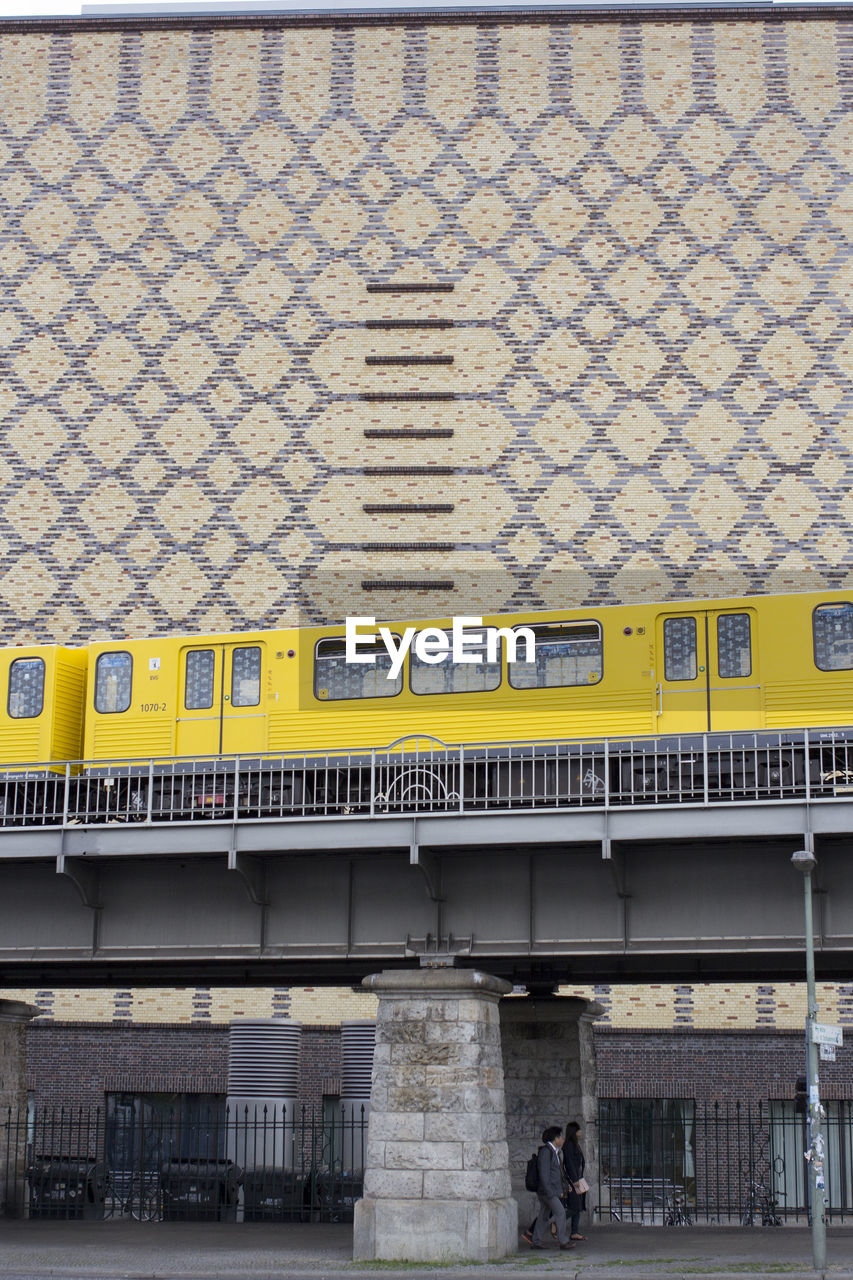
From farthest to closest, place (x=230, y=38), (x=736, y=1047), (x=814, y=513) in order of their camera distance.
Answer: (x=230, y=38) → (x=814, y=513) → (x=736, y=1047)

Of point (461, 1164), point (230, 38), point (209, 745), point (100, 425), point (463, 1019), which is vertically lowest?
point (461, 1164)

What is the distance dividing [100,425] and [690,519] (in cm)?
1355

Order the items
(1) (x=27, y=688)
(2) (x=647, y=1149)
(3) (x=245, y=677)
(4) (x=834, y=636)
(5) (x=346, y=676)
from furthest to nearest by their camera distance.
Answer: (2) (x=647, y=1149), (1) (x=27, y=688), (3) (x=245, y=677), (5) (x=346, y=676), (4) (x=834, y=636)

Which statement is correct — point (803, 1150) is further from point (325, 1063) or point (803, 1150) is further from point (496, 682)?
point (496, 682)

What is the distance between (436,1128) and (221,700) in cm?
794

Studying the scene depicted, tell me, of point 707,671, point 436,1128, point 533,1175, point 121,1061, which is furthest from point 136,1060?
point 707,671

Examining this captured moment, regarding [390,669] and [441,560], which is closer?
[390,669]

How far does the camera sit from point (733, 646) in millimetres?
22766

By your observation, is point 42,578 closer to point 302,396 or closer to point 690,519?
point 302,396

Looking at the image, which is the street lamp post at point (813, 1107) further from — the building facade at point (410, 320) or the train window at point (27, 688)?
the building facade at point (410, 320)

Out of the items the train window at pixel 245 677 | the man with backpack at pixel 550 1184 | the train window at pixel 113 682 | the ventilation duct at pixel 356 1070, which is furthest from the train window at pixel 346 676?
the ventilation duct at pixel 356 1070

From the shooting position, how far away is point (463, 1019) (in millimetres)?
20188

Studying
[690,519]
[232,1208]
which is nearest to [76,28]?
[690,519]

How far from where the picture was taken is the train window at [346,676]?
80.2ft
